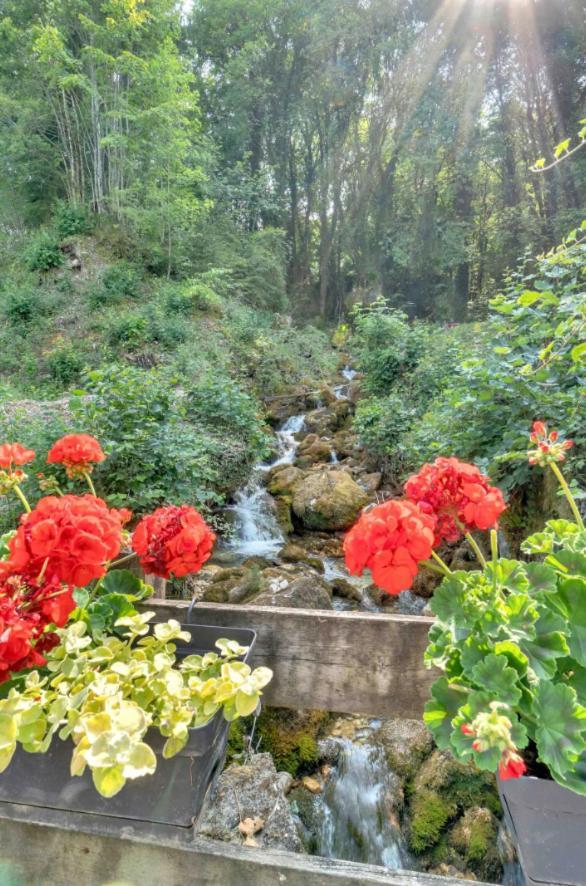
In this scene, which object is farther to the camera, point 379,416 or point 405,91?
point 405,91

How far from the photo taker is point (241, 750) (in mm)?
1772

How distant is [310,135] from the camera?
15.5 meters

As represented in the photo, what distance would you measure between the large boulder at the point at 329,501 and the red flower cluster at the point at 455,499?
3.71 meters

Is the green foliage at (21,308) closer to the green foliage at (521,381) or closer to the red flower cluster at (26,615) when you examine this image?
the green foliage at (521,381)

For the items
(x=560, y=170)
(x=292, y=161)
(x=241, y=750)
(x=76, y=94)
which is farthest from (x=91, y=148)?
(x=241, y=750)

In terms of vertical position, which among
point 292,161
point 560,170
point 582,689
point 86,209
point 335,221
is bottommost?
point 582,689

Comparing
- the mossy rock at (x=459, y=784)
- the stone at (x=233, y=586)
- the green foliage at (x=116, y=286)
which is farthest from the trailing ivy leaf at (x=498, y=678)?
the green foliage at (x=116, y=286)

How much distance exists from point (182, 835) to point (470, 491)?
638 millimetres

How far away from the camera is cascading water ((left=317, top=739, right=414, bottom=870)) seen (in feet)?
5.82

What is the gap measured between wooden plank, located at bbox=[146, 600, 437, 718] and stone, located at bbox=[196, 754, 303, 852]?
0.83m

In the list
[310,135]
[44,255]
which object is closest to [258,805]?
[44,255]

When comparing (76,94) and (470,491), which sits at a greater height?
(76,94)

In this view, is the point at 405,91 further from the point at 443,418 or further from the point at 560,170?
the point at 443,418

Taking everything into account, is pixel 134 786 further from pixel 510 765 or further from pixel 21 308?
pixel 21 308
